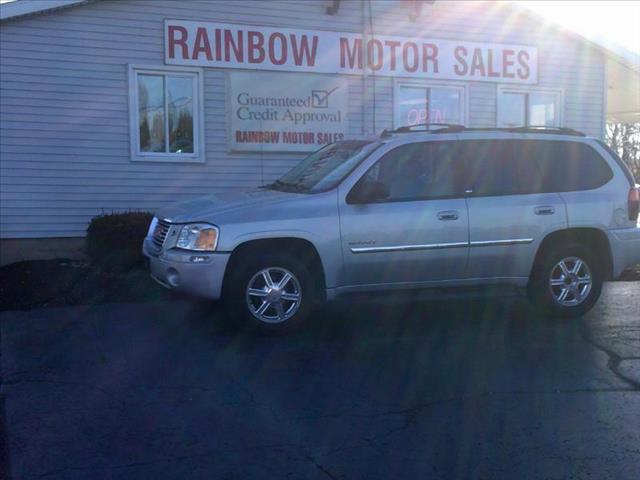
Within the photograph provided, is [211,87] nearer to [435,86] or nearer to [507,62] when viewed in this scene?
[435,86]

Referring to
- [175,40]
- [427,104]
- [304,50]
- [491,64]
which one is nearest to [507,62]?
[491,64]

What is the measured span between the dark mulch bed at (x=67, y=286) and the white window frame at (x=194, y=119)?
7.49 ft

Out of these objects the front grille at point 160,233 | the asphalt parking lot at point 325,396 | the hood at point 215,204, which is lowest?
the asphalt parking lot at point 325,396

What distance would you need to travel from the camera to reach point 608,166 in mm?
7926

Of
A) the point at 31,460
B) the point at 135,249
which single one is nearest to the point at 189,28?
the point at 135,249

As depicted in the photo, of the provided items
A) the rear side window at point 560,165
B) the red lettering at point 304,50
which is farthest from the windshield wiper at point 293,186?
the red lettering at point 304,50

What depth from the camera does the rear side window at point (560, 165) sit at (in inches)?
306

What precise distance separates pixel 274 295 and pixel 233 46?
6540 millimetres

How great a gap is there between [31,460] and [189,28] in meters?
8.90

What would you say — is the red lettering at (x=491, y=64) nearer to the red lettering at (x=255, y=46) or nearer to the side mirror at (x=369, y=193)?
the red lettering at (x=255, y=46)

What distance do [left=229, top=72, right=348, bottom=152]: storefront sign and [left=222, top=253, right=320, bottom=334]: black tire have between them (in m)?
5.87

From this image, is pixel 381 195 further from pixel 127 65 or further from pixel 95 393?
pixel 127 65

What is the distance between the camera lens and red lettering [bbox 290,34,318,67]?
497 inches

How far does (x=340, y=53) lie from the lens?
42.4 feet
